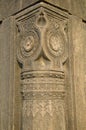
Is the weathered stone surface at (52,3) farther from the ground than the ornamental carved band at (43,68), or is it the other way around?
the weathered stone surface at (52,3)

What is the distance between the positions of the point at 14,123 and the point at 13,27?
965 millimetres

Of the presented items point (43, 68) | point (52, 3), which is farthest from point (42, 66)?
point (52, 3)

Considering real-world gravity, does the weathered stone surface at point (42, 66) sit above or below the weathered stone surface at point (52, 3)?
below

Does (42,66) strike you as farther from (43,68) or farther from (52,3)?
(52,3)

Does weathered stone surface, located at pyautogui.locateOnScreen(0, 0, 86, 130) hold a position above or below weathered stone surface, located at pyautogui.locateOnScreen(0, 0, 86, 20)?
below

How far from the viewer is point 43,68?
1.94 meters

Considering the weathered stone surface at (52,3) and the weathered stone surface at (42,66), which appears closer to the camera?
the weathered stone surface at (42,66)

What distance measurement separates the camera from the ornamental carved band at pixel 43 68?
74.4 inches

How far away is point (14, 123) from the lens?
2.02 metres

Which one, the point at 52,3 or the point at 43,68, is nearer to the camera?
the point at 43,68

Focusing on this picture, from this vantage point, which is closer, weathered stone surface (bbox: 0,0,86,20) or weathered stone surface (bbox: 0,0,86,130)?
weathered stone surface (bbox: 0,0,86,130)

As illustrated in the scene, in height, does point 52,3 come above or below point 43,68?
above

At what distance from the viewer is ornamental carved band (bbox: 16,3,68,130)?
1.89 m

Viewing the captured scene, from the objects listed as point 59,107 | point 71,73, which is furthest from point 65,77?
point 59,107
